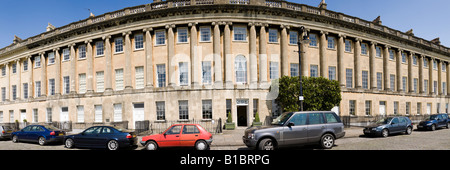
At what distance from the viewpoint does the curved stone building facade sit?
19625 millimetres

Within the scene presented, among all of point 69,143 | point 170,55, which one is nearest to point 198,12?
point 170,55

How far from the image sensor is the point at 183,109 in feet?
64.0

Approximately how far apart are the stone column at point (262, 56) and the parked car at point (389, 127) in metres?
9.19

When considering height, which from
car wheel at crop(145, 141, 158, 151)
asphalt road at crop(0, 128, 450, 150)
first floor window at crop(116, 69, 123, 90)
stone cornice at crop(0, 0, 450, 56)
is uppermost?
stone cornice at crop(0, 0, 450, 56)

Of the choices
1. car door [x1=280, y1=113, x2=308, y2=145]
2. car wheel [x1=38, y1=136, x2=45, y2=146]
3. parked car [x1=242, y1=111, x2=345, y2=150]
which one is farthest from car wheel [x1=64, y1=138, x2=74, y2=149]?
car door [x1=280, y1=113, x2=308, y2=145]

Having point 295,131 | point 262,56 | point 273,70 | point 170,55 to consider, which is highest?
point 170,55

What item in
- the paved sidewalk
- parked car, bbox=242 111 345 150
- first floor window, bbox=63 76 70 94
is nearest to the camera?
parked car, bbox=242 111 345 150

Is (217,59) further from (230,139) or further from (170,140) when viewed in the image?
(170,140)

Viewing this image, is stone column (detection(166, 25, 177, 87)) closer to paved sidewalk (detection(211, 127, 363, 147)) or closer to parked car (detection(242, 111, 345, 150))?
A: paved sidewalk (detection(211, 127, 363, 147))

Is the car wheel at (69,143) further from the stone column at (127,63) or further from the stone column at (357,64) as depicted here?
the stone column at (357,64)

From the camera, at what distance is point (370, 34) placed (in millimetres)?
25031

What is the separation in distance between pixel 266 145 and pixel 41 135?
1370cm

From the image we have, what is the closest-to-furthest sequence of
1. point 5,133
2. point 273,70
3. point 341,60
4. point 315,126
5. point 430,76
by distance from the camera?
point 315,126
point 5,133
point 273,70
point 341,60
point 430,76

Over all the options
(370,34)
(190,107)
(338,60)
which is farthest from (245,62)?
(370,34)
